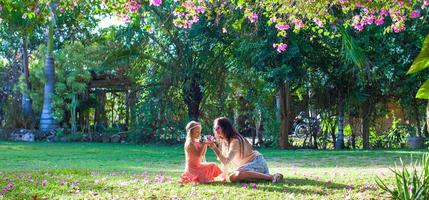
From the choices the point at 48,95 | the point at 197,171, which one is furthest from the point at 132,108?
the point at 197,171

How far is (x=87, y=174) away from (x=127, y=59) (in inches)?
384

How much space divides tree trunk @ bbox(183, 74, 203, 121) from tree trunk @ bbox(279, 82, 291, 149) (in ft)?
8.69

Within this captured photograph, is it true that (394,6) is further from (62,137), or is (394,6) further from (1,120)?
(1,120)

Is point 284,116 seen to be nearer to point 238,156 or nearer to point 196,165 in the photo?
point 238,156

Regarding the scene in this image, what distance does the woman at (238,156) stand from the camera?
6.95 meters

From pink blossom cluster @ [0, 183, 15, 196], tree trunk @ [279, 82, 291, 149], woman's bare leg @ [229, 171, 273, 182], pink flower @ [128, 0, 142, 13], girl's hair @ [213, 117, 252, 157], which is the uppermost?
pink flower @ [128, 0, 142, 13]

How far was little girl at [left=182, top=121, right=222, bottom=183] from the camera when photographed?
22.8 feet

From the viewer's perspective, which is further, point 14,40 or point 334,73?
point 14,40

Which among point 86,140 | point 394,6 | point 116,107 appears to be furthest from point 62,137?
point 394,6

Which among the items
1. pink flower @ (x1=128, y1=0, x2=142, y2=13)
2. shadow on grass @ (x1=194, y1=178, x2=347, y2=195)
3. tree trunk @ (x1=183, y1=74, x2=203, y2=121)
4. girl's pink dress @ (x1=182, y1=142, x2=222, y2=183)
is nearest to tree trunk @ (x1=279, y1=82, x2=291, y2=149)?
tree trunk @ (x1=183, y1=74, x2=203, y2=121)

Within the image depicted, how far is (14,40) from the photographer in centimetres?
2448

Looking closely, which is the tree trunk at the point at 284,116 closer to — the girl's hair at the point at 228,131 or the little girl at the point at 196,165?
the girl's hair at the point at 228,131

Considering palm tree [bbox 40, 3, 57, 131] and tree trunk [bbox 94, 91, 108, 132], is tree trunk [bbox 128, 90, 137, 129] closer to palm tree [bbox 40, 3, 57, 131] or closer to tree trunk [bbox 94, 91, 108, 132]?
tree trunk [bbox 94, 91, 108, 132]

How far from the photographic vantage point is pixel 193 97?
17.3 metres
